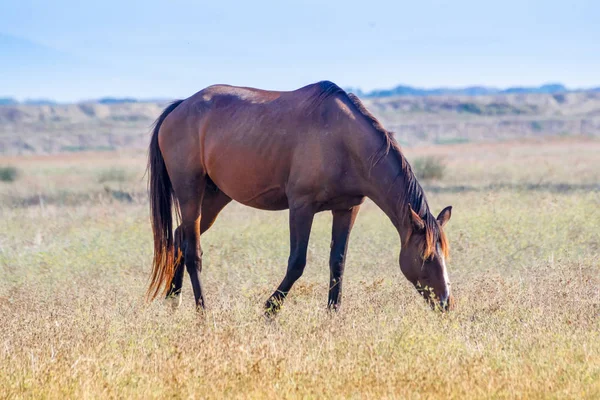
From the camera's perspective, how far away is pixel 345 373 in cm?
525

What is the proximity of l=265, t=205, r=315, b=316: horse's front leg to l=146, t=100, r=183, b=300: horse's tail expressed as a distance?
1367mm

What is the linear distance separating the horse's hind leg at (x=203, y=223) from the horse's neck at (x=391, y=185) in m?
2.16

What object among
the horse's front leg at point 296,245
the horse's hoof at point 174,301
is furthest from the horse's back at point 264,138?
the horse's hoof at point 174,301

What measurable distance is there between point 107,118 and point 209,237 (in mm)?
93061

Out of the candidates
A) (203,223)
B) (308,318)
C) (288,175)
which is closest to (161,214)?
(203,223)

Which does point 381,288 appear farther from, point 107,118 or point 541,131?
point 107,118

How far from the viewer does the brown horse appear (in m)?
6.92

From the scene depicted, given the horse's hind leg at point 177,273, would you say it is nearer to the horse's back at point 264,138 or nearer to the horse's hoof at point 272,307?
the horse's back at point 264,138

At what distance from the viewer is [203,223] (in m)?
8.67

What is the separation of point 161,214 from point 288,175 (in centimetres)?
161

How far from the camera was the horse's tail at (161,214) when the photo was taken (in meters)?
8.08

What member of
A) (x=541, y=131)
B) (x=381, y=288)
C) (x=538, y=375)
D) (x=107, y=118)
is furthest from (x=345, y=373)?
(x=107, y=118)

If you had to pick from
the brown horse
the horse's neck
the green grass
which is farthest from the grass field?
the green grass

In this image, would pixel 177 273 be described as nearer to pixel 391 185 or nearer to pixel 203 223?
pixel 203 223
